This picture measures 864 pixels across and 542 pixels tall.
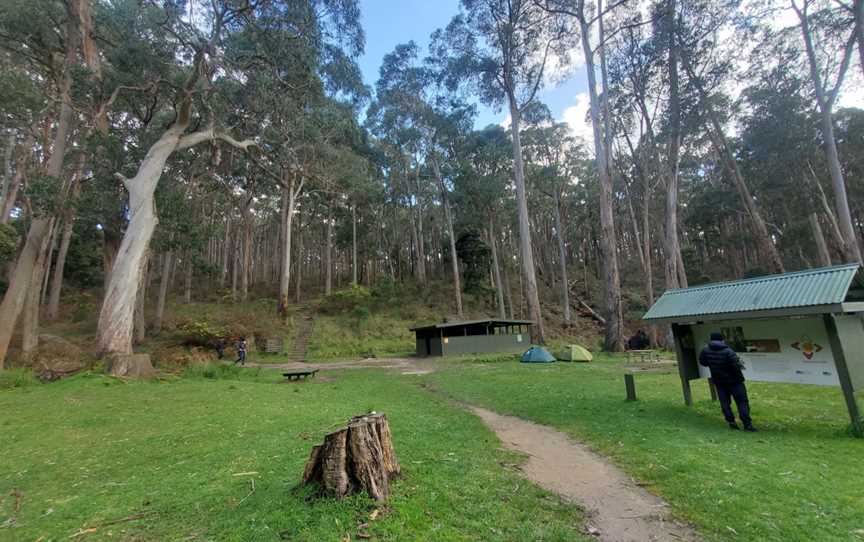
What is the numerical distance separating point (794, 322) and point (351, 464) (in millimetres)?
6791

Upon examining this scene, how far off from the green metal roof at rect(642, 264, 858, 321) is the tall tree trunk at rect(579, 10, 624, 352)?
10.7 meters

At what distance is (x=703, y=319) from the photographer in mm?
6453

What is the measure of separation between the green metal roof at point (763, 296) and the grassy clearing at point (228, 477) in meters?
4.22

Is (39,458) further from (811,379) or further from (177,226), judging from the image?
(177,226)

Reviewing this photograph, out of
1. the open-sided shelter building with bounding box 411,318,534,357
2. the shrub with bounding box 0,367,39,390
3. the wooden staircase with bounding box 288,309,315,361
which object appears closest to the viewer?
the shrub with bounding box 0,367,39,390

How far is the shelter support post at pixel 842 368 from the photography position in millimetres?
5012

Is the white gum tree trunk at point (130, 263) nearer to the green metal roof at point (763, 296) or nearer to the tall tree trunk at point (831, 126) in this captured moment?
the green metal roof at point (763, 296)

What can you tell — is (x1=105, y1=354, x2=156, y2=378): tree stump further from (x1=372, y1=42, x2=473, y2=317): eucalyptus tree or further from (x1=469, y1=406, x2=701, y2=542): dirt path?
(x1=372, y1=42, x2=473, y2=317): eucalyptus tree

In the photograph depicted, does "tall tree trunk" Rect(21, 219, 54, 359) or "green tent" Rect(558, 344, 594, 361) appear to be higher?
"tall tree trunk" Rect(21, 219, 54, 359)

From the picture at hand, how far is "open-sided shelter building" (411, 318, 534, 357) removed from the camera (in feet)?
76.8

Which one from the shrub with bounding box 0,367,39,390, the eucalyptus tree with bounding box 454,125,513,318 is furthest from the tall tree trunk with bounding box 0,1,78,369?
the eucalyptus tree with bounding box 454,125,513,318

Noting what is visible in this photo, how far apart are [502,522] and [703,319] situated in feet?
18.1

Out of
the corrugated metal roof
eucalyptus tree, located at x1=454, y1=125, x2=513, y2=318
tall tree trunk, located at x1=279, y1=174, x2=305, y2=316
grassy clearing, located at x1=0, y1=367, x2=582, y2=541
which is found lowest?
grassy clearing, located at x1=0, y1=367, x2=582, y2=541

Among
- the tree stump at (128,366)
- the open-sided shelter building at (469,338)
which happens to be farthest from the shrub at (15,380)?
the open-sided shelter building at (469,338)
